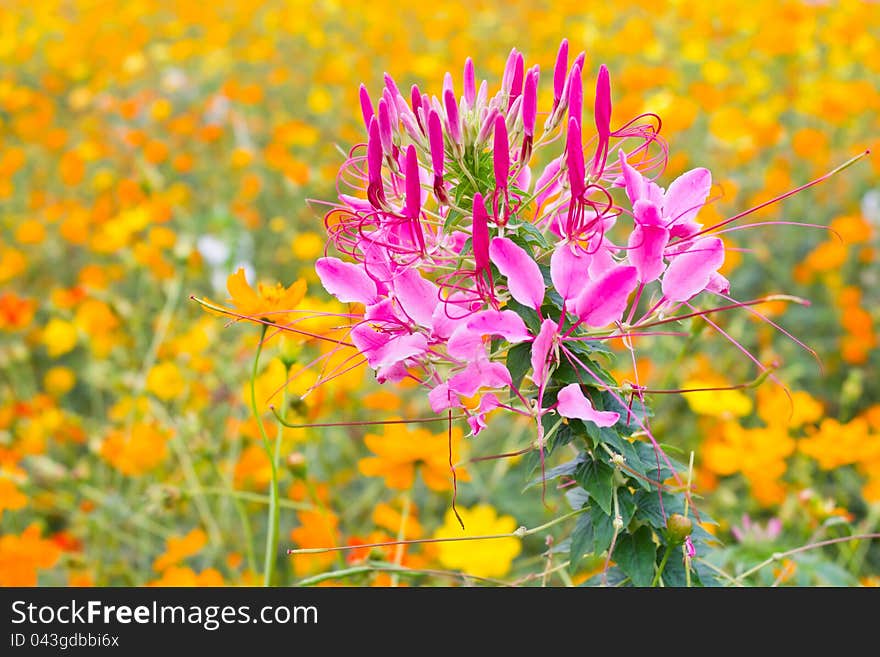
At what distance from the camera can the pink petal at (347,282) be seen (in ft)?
2.65

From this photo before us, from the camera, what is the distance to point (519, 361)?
77 cm

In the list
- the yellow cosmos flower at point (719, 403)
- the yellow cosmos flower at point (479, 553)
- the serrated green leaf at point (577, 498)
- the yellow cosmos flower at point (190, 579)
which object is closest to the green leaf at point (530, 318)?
the serrated green leaf at point (577, 498)

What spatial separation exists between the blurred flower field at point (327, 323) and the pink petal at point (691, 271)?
0.30 ft

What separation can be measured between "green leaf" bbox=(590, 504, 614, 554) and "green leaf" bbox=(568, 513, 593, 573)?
0.02 m

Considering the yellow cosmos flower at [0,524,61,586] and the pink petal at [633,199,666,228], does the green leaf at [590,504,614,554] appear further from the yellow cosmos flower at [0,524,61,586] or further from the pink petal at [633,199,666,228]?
the yellow cosmos flower at [0,524,61,586]

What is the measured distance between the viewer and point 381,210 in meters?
0.79

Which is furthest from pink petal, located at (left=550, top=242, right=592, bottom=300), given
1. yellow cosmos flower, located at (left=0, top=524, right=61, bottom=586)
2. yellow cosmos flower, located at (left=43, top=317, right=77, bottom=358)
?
yellow cosmos flower, located at (left=43, top=317, right=77, bottom=358)

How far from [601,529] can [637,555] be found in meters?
0.07

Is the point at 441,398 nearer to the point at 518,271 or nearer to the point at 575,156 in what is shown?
the point at 518,271

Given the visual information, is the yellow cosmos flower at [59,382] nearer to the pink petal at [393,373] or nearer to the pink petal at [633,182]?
the pink petal at [393,373]

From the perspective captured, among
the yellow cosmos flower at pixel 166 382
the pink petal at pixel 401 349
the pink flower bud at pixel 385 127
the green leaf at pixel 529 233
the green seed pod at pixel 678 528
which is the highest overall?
the yellow cosmos flower at pixel 166 382

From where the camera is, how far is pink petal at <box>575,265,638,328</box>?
2.33ft

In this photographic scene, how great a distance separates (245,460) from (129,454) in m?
0.22
